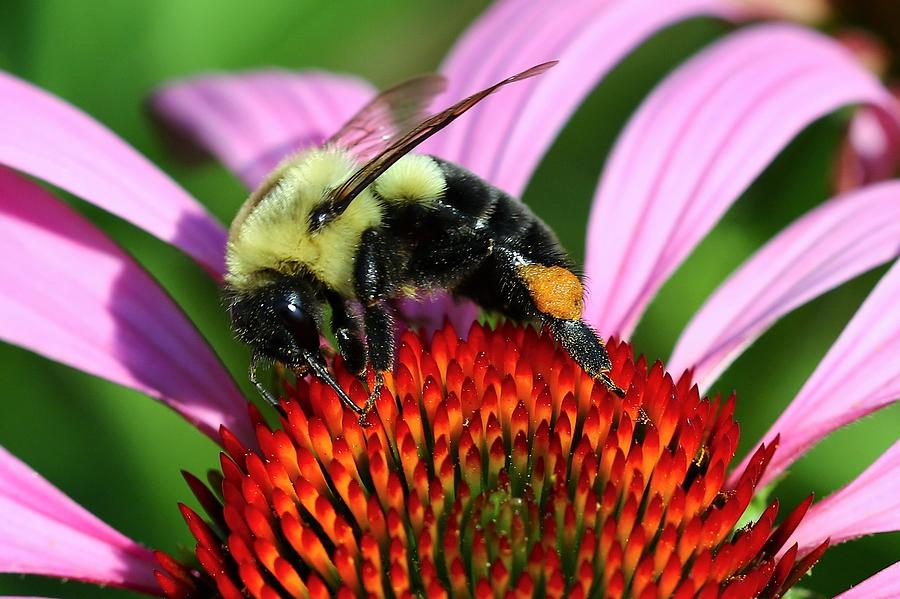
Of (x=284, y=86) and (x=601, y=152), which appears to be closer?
(x=284, y=86)

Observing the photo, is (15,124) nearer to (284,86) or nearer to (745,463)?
(284,86)

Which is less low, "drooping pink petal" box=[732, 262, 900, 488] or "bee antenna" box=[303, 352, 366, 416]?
"drooping pink petal" box=[732, 262, 900, 488]

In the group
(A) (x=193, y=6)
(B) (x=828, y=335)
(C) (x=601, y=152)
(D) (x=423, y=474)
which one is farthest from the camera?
(C) (x=601, y=152)

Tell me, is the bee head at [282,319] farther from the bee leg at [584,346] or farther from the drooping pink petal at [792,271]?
the drooping pink petal at [792,271]

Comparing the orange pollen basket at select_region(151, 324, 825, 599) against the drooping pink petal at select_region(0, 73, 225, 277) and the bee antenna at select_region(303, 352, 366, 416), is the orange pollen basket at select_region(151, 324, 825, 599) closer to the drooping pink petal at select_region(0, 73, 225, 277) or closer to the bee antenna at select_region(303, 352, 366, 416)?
the bee antenna at select_region(303, 352, 366, 416)

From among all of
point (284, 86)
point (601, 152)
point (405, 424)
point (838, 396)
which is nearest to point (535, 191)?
point (601, 152)

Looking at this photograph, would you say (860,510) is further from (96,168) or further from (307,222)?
(96,168)

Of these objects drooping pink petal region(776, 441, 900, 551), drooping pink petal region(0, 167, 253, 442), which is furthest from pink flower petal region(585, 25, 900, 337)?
drooping pink petal region(0, 167, 253, 442)
